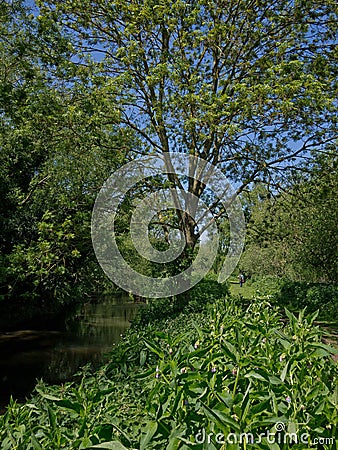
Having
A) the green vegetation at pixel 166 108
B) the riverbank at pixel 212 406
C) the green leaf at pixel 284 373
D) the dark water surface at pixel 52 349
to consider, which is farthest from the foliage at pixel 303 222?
the green leaf at pixel 284 373

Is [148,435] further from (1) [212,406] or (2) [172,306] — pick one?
(2) [172,306]

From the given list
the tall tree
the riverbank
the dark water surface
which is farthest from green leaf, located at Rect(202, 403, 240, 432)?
the tall tree

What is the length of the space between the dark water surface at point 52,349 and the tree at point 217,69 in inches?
233

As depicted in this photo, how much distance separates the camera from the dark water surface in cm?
1191

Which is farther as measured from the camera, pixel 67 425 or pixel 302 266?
pixel 302 266

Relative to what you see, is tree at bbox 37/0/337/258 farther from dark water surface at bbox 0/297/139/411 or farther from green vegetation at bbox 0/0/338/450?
dark water surface at bbox 0/297/139/411

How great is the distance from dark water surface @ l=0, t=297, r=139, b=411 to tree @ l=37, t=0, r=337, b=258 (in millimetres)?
5921

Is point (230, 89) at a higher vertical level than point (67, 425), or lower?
higher

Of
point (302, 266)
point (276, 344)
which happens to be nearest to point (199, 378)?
point (276, 344)

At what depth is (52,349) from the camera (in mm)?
16406

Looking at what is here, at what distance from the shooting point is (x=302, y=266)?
63.5 feet

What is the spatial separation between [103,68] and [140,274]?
6.10m

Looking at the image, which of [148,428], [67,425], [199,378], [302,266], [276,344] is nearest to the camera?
[148,428]

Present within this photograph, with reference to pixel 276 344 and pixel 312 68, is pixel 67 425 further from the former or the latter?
pixel 312 68
